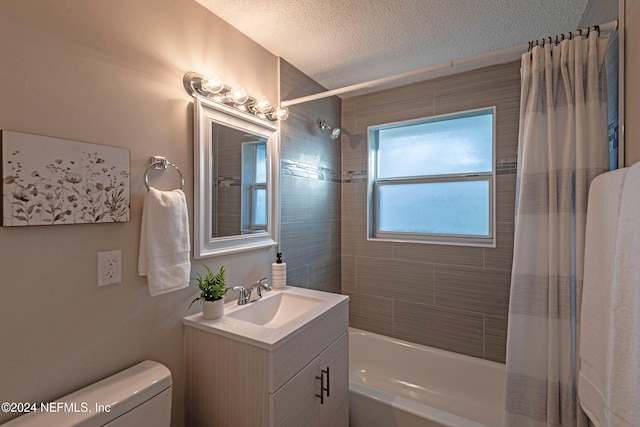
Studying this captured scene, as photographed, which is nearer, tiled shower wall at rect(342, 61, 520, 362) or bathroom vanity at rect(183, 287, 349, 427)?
bathroom vanity at rect(183, 287, 349, 427)

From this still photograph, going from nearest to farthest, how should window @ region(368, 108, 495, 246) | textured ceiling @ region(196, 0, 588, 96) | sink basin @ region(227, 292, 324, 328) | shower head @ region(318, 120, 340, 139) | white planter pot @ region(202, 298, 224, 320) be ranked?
white planter pot @ region(202, 298, 224, 320) → textured ceiling @ region(196, 0, 588, 96) → sink basin @ region(227, 292, 324, 328) → window @ region(368, 108, 495, 246) → shower head @ region(318, 120, 340, 139)

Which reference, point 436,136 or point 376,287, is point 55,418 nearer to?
point 376,287

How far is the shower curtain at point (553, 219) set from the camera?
120cm

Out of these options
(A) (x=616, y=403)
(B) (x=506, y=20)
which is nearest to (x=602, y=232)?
(A) (x=616, y=403)

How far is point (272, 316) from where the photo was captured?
1.74 m

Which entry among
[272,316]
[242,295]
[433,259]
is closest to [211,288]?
[242,295]

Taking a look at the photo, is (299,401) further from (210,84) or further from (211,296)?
(210,84)

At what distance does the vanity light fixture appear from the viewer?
1.39 metres

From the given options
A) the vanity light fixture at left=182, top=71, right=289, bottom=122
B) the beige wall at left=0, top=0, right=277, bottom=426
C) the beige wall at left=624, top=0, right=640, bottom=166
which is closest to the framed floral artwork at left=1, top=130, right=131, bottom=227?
the beige wall at left=0, top=0, right=277, bottom=426

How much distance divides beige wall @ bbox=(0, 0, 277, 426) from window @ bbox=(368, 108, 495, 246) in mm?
1709

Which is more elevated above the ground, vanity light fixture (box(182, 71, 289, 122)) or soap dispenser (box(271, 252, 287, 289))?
vanity light fixture (box(182, 71, 289, 122))

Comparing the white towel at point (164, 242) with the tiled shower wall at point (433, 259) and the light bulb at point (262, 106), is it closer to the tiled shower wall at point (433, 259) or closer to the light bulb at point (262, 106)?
the light bulb at point (262, 106)

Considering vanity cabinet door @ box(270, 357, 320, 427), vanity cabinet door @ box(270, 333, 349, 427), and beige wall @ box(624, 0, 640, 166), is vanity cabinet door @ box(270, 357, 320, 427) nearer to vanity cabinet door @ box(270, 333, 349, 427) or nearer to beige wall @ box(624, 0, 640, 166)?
vanity cabinet door @ box(270, 333, 349, 427)

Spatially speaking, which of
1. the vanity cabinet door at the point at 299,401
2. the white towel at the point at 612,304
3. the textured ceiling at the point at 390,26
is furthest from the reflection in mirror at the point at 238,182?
the white towel at the point at 612,304
